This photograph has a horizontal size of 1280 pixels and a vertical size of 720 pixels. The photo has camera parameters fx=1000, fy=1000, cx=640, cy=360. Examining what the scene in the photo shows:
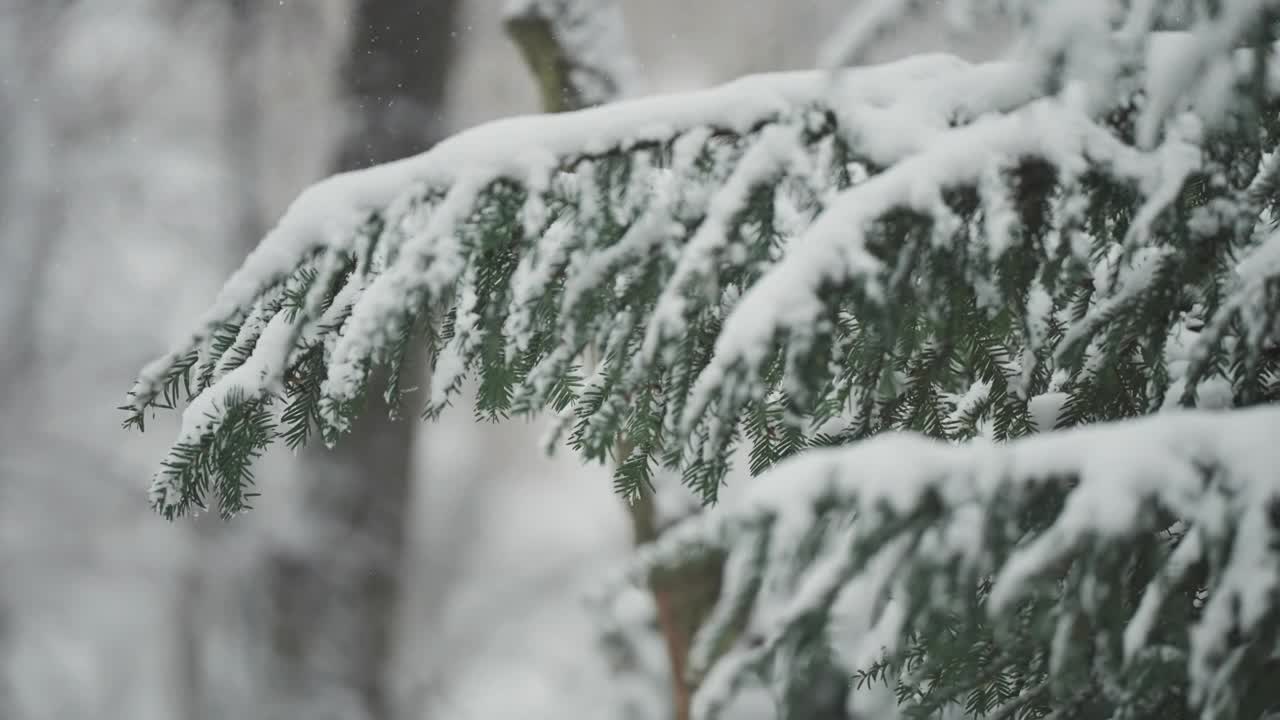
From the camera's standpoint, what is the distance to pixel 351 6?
607 cm

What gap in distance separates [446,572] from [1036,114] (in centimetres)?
949

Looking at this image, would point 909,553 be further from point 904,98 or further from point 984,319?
point 904,98

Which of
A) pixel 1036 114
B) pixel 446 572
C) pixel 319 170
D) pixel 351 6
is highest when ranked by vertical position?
pixel 351 6

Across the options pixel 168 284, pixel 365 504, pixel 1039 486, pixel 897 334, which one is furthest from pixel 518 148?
pixel 168 284

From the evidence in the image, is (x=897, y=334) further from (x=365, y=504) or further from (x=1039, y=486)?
(x=365, y=504)

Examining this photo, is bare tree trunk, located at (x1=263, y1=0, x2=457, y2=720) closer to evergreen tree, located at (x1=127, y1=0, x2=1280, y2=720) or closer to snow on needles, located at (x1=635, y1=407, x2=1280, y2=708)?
evergreen tree, located at (x1=127, y1=0, x2=1280, y2=720)

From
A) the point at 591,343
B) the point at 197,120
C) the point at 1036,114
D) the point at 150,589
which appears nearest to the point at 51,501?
the point at 150,589

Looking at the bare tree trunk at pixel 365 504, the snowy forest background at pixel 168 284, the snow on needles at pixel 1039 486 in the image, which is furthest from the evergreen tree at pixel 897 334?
the snowy forest background at pixel 168 284

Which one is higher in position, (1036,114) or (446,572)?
(1036,114)

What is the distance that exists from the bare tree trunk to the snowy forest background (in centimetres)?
3

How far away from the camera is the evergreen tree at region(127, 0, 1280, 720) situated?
0.79m

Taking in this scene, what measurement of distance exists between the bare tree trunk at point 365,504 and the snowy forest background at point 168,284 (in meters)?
0.03

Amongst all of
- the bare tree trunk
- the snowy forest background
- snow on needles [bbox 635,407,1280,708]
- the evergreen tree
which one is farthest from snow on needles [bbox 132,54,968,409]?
the snowy forest background

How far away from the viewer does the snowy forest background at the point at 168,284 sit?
6.70 metres
